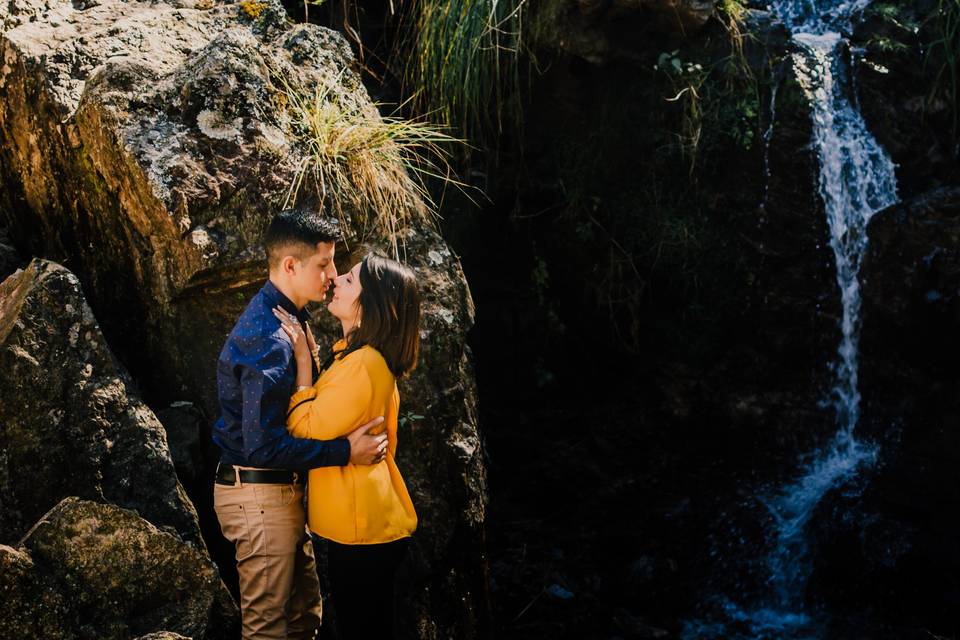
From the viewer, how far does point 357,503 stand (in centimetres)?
269

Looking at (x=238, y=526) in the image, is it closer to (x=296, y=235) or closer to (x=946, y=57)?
(x=296, y=235)

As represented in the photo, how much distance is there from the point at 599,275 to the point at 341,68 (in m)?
2.86

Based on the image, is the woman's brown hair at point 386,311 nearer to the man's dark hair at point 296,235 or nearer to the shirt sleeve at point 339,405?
the shirt sleeve at point 339,405

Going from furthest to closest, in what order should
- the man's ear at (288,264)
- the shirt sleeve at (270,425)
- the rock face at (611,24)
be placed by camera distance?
the rock face at (611,24) < the man's ear at (288,264) < the shirt sleeve at (270,425)

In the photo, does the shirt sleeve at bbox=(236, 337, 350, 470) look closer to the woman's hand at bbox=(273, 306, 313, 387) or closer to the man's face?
the woman's hand at bbox=(273, 306, 313, 387)

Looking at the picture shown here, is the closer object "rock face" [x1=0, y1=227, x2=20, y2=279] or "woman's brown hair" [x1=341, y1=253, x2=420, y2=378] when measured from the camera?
"woman's brown hair" [x1=341, y1=253, x2=420, y2=378]

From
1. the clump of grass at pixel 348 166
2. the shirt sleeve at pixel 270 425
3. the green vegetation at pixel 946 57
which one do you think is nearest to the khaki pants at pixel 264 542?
the shirt sleeve at pixel 270 425

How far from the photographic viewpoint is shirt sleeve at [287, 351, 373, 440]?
8.66 ft

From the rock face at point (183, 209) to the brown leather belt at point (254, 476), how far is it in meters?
0.81

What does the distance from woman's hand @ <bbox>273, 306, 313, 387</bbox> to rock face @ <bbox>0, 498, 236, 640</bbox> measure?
0.73 metres

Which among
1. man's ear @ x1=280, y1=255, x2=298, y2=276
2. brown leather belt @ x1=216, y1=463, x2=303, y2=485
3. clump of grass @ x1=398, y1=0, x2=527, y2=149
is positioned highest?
clump of grass @ x1=398, y1=0, x2=527, y2=149

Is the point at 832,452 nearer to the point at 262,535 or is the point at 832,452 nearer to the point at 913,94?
the point at 913,94

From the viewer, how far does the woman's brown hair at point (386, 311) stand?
2701 millimetres

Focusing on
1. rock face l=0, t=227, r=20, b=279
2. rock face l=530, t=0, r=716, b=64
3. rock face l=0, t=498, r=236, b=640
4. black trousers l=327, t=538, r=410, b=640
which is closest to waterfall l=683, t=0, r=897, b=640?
rock face l=530, t=0, r=716, b=64
